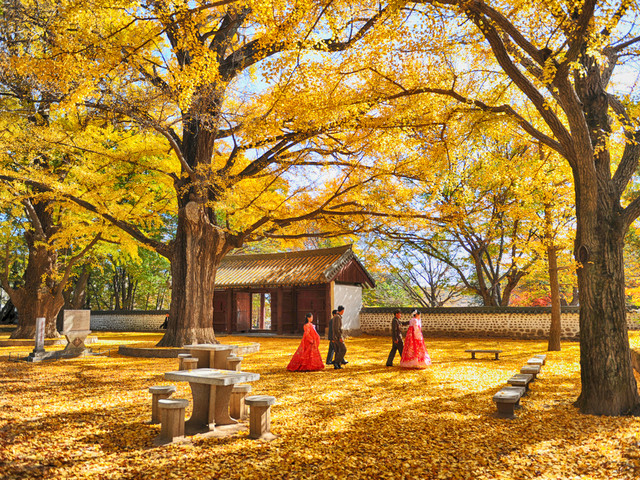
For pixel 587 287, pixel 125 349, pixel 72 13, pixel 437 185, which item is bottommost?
pixel 125 349

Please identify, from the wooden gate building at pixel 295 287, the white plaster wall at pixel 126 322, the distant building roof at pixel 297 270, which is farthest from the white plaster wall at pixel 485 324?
the white plaster wall at pixel 126 322

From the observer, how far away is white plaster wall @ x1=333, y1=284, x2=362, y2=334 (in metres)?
22.0

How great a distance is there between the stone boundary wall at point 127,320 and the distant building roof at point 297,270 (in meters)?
6.03

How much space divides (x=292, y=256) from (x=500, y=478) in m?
20.6

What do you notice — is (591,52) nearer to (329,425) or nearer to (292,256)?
(329,425)

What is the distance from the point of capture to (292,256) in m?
24.3

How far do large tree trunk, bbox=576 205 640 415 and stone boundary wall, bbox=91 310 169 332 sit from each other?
81.8 feet

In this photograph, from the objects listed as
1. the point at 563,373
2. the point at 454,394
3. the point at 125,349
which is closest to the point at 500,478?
the point at 454,394

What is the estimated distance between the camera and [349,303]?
2280 centimetres

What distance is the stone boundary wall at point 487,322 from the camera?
61.1 ft

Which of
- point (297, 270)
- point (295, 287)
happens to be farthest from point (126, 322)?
point (297, 270)

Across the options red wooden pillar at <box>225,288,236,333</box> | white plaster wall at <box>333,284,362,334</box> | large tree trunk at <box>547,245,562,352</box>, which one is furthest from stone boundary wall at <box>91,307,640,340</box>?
red wooden pillar at <box>225,288,236,333</box>

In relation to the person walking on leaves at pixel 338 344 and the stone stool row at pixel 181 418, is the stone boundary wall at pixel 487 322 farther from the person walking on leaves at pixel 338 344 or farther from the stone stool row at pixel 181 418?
the stone stool row at pixel 181 418

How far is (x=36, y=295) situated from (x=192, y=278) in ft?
25.7
